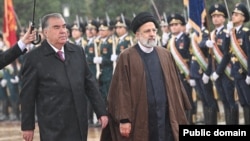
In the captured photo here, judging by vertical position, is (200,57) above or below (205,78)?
above

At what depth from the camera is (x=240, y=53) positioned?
40.4 feet

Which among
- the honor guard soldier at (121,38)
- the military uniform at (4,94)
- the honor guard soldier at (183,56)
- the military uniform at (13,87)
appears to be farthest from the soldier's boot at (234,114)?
the military uniform at (4,94)

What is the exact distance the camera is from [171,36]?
48.4 ft

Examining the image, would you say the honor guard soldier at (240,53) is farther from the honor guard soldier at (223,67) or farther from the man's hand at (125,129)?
the man's hand at (125,129)

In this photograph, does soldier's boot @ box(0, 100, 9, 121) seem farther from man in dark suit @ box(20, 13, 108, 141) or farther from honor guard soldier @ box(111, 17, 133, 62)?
man in dark suit @ box(20, 13, 108, 141)

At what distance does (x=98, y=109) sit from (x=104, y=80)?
26.2ft

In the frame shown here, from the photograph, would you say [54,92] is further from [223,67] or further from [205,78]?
[205,78]

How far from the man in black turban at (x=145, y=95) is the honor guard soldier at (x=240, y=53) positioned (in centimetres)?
426

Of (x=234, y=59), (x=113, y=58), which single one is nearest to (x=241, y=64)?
(x=234, y=59)

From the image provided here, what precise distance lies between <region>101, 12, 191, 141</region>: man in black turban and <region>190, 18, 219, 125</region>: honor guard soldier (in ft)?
17.3

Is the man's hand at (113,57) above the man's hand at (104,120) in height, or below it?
above

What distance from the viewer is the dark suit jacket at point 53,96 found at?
25.3 feet

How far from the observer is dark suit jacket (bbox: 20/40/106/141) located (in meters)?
7.72

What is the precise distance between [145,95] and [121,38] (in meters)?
7.77
